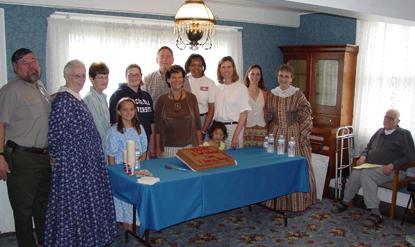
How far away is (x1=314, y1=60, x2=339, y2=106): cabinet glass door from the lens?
4.93m

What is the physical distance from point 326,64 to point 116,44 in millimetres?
2818

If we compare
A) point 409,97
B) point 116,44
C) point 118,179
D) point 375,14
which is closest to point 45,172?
point 118,179

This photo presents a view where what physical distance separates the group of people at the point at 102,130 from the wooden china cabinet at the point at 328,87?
654mm

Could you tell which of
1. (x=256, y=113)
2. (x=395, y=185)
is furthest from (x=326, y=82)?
(x=395, y=185)

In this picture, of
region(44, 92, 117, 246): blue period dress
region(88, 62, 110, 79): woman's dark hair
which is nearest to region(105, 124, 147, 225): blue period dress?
region(44, 92, 117, 246): blue period dress

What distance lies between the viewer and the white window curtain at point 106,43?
3.84 m

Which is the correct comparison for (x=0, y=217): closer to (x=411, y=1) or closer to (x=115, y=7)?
(x=115, y=7)

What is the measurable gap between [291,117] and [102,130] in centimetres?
198

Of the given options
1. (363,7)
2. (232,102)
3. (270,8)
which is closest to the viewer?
(363,7)

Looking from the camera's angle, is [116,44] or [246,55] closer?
[116,44]

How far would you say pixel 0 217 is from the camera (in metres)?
3.55

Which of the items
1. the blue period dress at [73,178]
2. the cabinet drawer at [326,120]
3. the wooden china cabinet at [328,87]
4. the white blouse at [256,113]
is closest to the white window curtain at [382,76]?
the wooden china cabinet at [328,87]

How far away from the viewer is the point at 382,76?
4.74 meters

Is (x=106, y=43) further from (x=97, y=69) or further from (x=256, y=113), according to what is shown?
(x=256, y=113)
